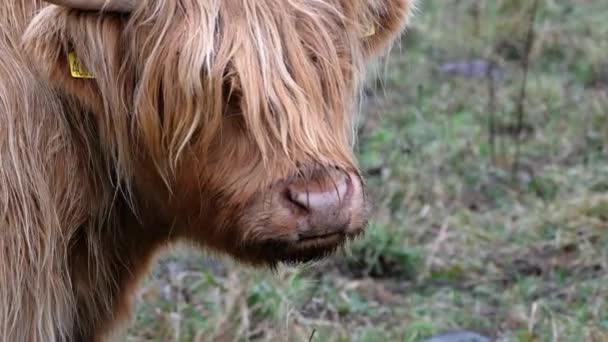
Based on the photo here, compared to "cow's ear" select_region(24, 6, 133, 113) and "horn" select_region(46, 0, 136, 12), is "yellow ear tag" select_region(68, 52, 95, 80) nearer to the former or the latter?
"cow's ear" select_region(24, 6, 133, 113)

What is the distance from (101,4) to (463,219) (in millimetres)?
2806

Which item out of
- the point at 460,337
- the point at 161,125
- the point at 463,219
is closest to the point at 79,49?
the point at 161,125

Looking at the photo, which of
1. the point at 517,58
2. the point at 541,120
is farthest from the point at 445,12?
the point at 541,120

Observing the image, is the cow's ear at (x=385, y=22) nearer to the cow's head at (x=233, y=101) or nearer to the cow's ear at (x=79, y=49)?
the cow's head at (x=233, y=101)

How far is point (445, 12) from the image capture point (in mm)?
8242

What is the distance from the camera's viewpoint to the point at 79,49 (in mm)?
3115

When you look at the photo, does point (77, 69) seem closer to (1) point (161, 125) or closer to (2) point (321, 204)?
(1) point (161, 125)

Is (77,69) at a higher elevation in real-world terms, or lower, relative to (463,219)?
higher

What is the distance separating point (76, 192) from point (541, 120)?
146 inches

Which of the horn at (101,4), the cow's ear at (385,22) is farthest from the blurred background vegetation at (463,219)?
the horn at (101,4)

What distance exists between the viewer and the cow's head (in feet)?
9.89

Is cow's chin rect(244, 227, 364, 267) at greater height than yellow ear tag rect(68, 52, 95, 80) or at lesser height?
lesser

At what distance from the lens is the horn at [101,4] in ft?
9.98

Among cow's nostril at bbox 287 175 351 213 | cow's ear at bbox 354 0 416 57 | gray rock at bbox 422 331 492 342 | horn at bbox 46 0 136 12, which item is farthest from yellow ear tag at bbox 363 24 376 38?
gray rock at bbox 422 331 492 342
